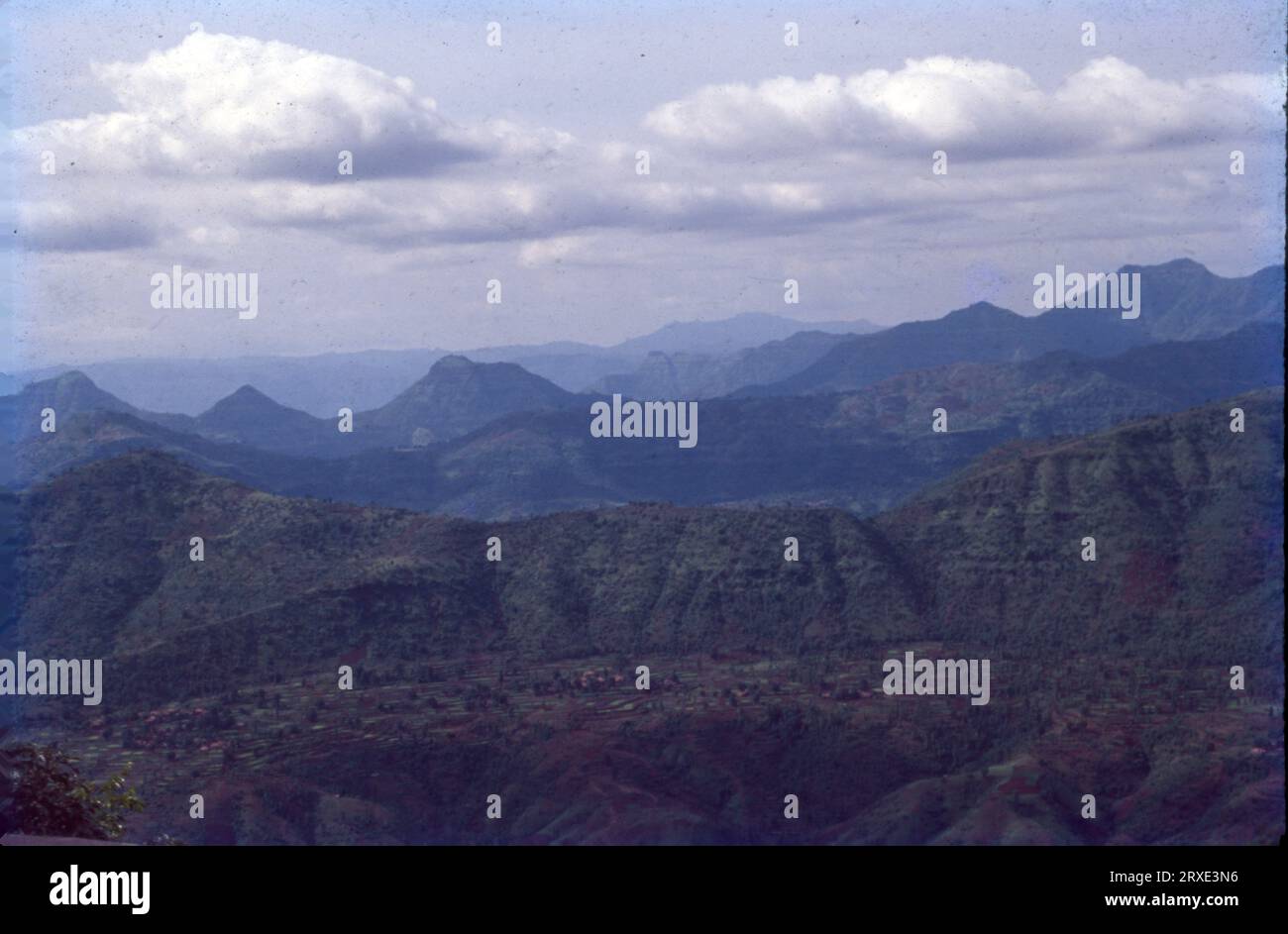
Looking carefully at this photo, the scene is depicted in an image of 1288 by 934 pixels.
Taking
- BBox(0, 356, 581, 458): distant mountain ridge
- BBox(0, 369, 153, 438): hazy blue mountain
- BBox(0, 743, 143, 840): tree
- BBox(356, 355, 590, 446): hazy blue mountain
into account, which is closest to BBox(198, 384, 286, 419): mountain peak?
BBox(0, 356, 581, 458): distant mountain ridge

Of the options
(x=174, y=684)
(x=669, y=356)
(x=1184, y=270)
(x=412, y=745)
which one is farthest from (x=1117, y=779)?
(x=1184, y=270)

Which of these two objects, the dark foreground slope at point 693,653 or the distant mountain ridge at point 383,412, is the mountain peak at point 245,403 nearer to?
the distant mountain ridge at point 383,412

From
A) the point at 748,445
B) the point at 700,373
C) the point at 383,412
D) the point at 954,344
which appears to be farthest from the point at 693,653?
the point at 954,344

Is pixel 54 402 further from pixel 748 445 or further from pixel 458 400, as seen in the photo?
pixel 748 445

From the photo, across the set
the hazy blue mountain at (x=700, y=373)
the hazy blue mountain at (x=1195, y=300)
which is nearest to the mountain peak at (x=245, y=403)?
the hazy blue mountain at (x=700, y=373)

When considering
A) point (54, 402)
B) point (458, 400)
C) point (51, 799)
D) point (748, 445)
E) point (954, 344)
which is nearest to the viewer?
point (51, 799)

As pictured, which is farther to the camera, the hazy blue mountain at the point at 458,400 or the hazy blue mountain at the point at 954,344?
the hazy blue mountain at the point at 954,344

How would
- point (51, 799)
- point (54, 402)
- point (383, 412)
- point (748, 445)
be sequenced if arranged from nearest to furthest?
1. point (51, 799)
2. point (54, 402)
3. point (748, 445)
4. point (383, 412)

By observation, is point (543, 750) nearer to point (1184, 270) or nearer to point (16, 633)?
point (16, 633)
